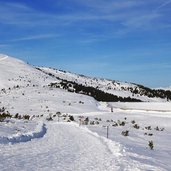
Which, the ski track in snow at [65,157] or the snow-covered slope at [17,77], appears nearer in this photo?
the ski track in snow at [65,157]

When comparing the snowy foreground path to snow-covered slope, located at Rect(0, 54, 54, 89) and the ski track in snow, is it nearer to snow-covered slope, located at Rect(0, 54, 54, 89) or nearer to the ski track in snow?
the ski track in snow

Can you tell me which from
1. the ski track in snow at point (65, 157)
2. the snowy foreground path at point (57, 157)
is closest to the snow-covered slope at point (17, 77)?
the snowy foreground path at point (57, 157)

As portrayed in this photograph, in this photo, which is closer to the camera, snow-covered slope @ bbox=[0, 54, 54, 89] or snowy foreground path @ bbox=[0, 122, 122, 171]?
snowy foreground path @ bbox=[0, 122, 122, 171]

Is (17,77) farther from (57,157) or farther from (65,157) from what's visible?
(57,157)

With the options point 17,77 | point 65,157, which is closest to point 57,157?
point 65,157

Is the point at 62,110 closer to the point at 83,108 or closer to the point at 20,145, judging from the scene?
the point at 83,108

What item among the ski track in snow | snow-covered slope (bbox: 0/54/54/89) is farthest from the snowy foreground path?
snow-covered slope (bbox: 0/54/54/89)

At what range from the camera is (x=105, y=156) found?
13344mm

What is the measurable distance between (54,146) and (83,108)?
34828 millimetres

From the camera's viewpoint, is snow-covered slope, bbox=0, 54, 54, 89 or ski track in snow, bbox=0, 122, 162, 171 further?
snow-covered slope, bbox=0, 54, 54, 89

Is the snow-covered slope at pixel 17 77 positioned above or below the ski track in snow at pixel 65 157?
above

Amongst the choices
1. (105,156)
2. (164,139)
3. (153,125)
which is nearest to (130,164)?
(105,156)

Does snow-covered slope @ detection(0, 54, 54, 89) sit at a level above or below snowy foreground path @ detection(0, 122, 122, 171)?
above

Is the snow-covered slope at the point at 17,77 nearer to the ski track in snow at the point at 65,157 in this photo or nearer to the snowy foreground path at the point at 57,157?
the snowy foreground path at the point at 57,157
